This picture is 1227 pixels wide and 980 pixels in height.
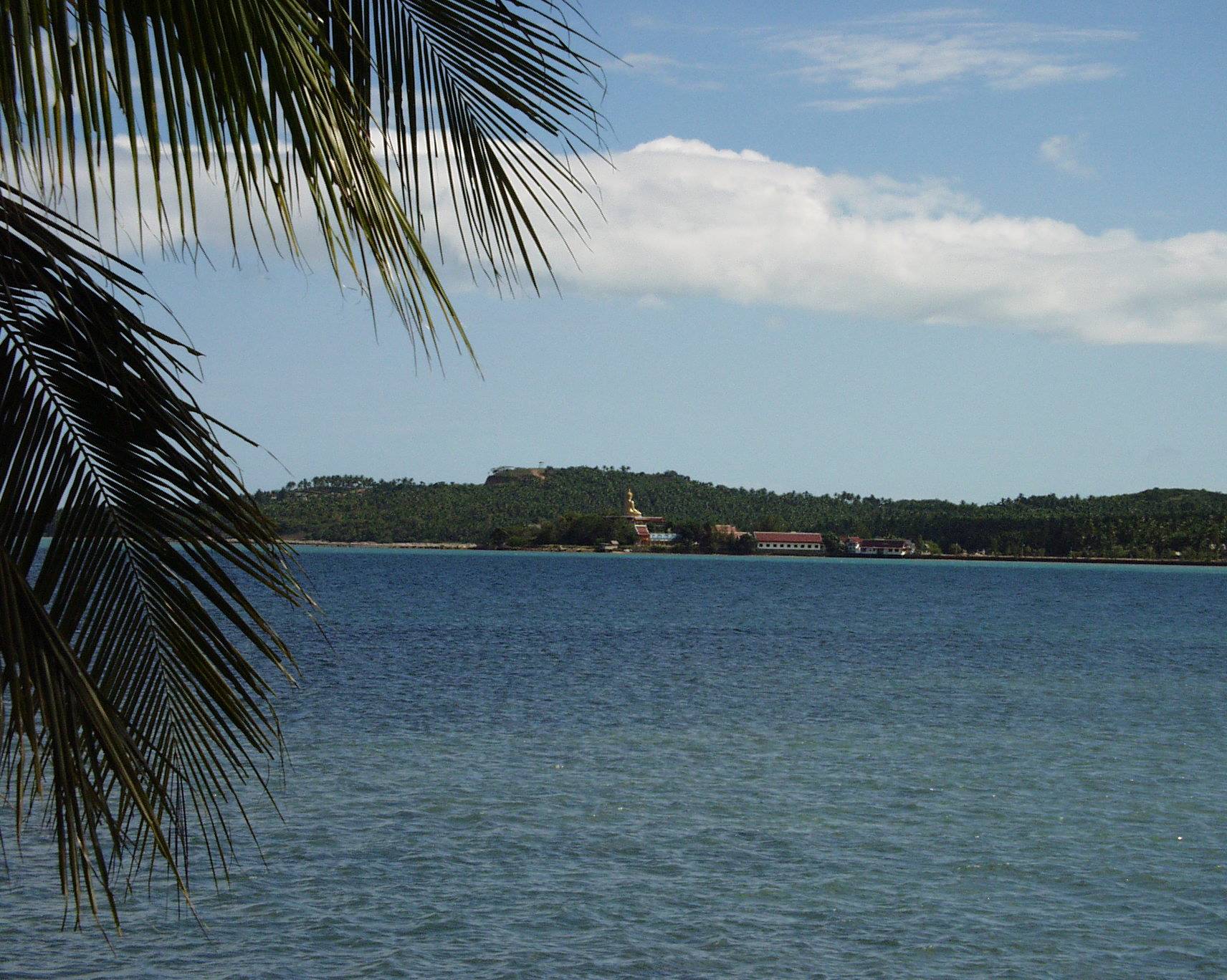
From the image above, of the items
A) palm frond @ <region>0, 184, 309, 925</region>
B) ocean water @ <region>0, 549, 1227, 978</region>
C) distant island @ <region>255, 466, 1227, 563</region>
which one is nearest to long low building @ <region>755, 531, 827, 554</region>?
distant island @ <region>255, 466, 1227, 563</region>

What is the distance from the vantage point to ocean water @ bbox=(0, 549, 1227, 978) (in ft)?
33.9

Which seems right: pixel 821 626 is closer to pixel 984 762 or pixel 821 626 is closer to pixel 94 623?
pixel 984 762

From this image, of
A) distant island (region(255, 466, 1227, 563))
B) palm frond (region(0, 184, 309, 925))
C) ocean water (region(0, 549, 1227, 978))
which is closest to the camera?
palm frond (region(0, 184, 309, 925))

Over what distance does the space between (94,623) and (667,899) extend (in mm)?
9599

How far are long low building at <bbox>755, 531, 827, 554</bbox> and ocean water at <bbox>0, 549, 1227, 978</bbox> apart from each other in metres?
158

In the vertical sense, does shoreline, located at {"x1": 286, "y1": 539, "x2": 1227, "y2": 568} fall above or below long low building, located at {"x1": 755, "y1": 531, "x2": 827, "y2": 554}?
below

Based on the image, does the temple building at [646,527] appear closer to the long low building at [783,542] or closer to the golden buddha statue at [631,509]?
the golden buddha statue at [631,509]

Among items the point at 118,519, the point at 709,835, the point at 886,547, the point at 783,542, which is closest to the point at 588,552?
the point at 783,542

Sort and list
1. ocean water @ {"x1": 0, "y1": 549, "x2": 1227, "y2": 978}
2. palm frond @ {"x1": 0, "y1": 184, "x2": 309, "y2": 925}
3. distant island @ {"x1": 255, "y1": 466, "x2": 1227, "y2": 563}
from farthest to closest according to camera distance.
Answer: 1. distant island @ {"x1": 255, "y1": 466, "x2": 1227, "y2": 563}
2. ocean water @ {"x1": 0, "y1": 549, "x2": 1227, "y2": 978}
3. palm frond @ {"x1": 0, "y1": 184, "x2": 309, "y2": 925}

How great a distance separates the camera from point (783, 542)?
19438 cm

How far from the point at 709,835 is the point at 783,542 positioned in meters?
182

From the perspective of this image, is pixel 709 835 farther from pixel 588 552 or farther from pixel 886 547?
pixel 886 547

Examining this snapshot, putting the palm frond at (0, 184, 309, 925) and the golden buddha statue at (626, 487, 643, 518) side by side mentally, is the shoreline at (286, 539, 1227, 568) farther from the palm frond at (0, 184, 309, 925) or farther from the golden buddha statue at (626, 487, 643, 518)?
the palm frond at (0, 184, 309, 925)

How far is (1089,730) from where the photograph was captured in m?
23.3
